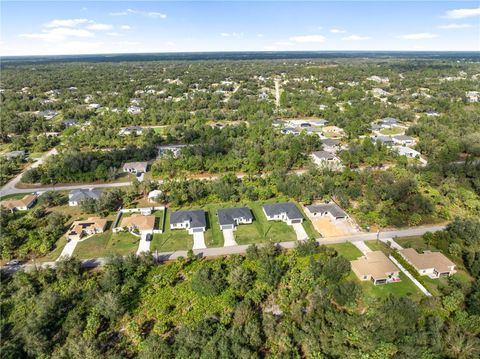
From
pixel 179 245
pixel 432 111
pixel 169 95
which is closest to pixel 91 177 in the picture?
pixel 179 245

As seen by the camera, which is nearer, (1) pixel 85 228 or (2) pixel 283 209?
(1) pixel 85 228

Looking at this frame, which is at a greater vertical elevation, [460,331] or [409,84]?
[409,84]

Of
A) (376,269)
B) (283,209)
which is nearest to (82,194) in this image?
(283,209)

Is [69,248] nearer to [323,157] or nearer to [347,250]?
[347,250]

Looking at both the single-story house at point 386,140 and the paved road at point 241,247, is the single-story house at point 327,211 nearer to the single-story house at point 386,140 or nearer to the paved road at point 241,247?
the paved road at point 241,247

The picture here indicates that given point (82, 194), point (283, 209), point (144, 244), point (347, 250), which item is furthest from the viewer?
point (82, 194)

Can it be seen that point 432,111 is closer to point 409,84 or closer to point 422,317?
point 409,84

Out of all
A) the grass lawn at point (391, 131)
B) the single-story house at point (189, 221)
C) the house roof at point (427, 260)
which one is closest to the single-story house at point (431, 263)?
the house roof at point (427, 260)

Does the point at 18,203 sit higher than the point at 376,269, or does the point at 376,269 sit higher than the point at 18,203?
the point at 18,203

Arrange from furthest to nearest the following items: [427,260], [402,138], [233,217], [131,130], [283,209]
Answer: [131,130] → [402,138] → [283,209] → [233,217] → [427,260]
